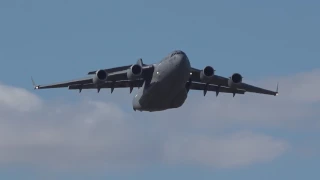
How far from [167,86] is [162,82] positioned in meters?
0.28

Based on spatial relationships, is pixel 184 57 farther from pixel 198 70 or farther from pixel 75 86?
pixel 75 86

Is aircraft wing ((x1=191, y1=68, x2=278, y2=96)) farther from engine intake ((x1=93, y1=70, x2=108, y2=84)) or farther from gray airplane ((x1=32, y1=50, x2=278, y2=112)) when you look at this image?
engine intake ((x1=93, y1=70, x2=108, y2=84))

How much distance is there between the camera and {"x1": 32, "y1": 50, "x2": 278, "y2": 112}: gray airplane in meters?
46.3

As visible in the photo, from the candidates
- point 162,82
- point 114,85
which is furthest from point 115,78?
point 162,82

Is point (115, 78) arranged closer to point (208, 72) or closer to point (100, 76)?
point (100, 76)

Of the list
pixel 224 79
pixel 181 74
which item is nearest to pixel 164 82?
pixel 181 74

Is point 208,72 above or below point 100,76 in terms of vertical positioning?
above

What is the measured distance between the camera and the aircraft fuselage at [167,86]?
151ft

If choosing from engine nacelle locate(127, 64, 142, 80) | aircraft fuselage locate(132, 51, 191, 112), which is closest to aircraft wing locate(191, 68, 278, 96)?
aircraft fuselage locate(132, 51, 191, 112)

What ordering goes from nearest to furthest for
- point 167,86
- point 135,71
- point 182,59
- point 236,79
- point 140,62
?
point 182,59 < point 167,86 < point 135,71 < point 236,79 < point 140,62

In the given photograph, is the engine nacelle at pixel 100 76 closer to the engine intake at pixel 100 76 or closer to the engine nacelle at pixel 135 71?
the engine intake at pixel 100 76

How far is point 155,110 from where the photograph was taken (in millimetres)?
48438

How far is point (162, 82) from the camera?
46.5 meters

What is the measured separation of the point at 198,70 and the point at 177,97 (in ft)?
8.09
